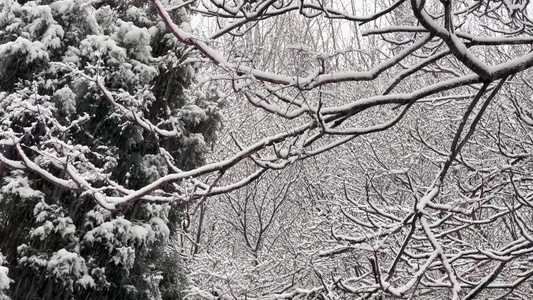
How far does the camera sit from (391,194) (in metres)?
9.91

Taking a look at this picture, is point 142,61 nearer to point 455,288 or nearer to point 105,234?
point 105,234

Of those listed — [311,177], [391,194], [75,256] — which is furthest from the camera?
A: [311,177]

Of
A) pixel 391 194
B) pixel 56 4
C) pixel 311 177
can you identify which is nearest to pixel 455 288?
pixel 56 4

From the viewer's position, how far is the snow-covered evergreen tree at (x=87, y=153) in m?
7.24

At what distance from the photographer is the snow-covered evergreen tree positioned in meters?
7.24

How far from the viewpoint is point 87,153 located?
6.85m

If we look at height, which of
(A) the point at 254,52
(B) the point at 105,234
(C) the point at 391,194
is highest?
(C) the point at 391,194

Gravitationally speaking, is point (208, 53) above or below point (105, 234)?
below

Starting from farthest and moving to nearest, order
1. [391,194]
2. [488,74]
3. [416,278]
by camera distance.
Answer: [391,194] < [416,278] < [488,74]

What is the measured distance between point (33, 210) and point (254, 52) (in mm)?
5306

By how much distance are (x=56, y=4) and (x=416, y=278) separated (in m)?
6.38

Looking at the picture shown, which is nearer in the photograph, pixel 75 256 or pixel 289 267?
pixel 75 256

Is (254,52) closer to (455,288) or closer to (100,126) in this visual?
(455,288)

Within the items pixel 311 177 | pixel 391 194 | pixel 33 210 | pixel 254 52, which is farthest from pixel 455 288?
pixel 311 177
